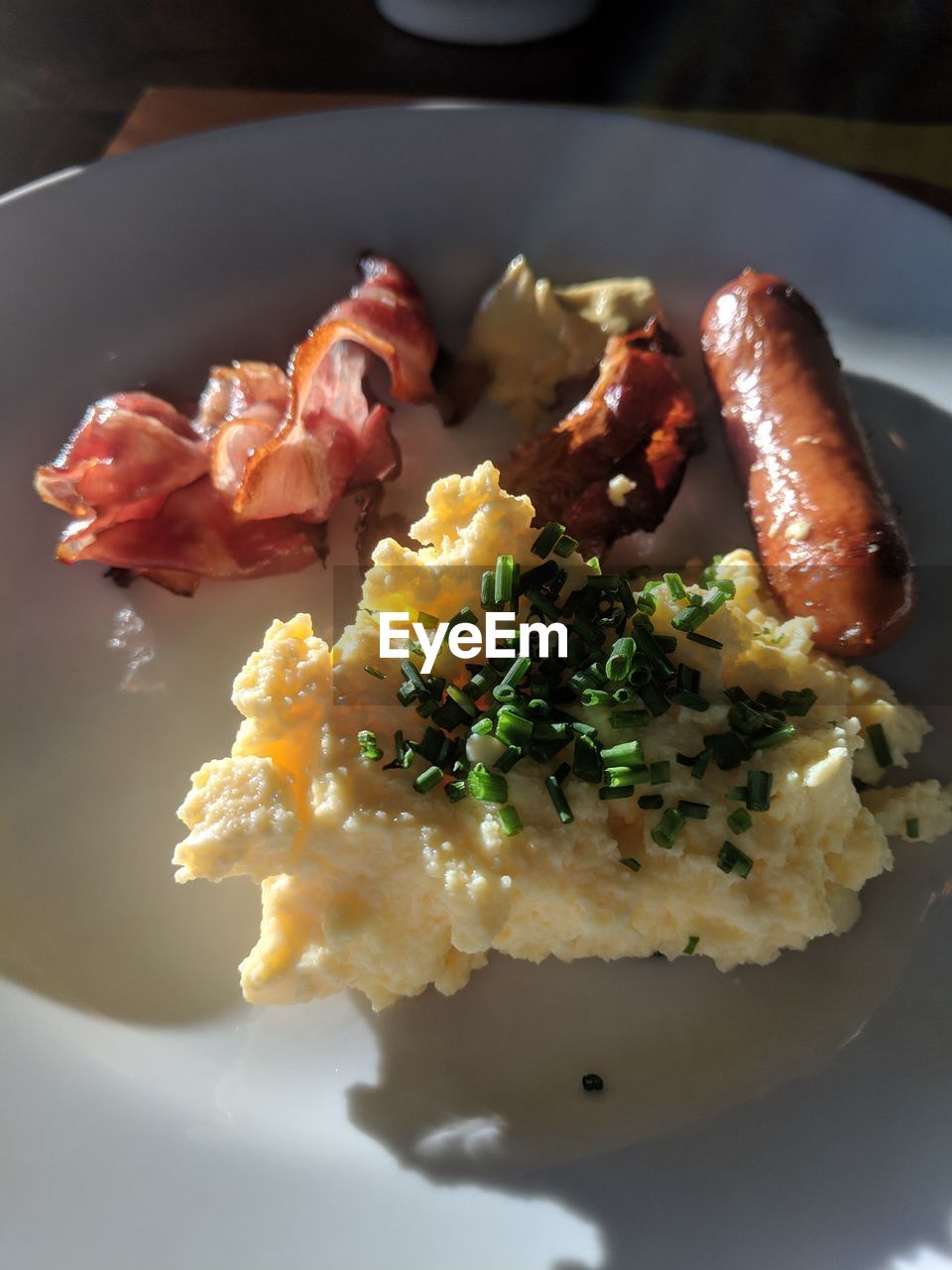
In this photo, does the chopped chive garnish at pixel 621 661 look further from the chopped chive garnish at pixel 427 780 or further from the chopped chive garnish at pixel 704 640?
the chopped chive garnish at pixel 427 780

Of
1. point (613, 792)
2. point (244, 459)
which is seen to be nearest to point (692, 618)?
point (613, 792)

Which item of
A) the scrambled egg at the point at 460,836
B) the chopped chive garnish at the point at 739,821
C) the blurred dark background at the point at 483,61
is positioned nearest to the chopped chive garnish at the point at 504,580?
the scrambled egg at the point at 460,836

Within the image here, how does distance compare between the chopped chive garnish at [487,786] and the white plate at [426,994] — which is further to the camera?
the white plate at [426,994]

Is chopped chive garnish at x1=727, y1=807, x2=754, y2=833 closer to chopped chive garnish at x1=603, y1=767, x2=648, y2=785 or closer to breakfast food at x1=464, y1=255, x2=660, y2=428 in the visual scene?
chopped chive garnish at x1=603, y1=767, x2=648, y2=785

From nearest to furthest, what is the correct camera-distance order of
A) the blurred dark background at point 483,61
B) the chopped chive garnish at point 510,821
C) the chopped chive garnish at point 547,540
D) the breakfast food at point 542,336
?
the chopped chive garnish at point 510,821
the chopped chive garnish at point 547,540
the breakfast food at point 542,336
the blurred dark background at point 483,61

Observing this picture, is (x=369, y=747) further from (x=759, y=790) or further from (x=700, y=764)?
(x=759, y=790)

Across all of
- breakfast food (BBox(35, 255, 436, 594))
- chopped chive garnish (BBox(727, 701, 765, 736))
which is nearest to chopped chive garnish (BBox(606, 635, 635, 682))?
chopped chive garnish (BBox(727, 701, 765, 736))
